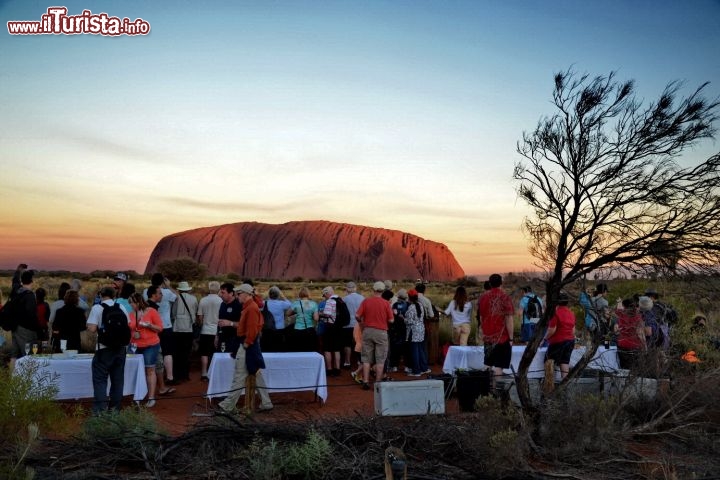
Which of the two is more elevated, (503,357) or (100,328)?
(100,328)

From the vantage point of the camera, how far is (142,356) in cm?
905

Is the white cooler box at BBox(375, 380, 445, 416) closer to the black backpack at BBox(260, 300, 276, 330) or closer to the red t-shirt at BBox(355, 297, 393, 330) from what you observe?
the red t-shirt at BBox(355, 297, 393, 330)

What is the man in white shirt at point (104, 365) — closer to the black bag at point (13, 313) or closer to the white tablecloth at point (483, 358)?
the black bag at point (13, 313)

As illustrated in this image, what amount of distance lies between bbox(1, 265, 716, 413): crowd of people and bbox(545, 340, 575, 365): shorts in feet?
0.05

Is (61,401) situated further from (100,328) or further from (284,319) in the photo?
(284,319)

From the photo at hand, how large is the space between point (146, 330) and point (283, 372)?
7.26ft

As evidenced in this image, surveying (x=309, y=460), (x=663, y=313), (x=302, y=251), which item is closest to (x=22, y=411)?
(x=309, y=460)

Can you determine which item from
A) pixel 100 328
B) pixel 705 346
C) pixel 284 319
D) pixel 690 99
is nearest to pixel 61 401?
pixel 100 328

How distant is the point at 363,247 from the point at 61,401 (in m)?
91.7

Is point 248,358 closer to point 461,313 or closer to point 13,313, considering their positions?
point 13,313

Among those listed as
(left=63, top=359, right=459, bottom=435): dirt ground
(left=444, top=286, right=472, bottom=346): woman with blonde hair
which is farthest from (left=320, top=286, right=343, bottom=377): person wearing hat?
(left=444, top=286, right=472, bottom=346): woman with blonde hair

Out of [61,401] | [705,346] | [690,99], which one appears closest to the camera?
[690,99]

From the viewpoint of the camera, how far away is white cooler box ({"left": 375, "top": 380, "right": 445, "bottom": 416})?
7.91m

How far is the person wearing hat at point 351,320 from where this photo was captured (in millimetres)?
12539
